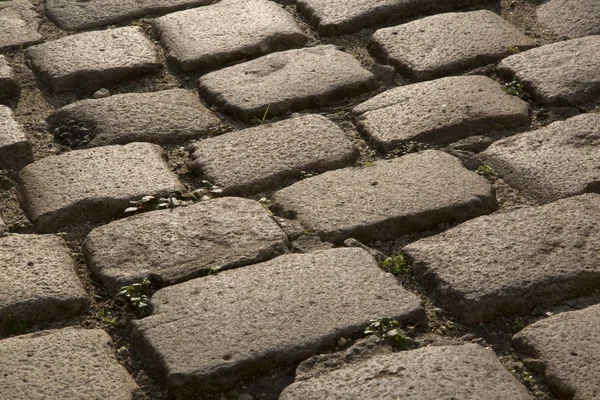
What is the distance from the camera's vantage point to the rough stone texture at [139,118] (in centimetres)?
325

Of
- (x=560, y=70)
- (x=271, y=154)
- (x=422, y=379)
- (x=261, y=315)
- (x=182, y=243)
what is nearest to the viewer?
(x=422, y=379)

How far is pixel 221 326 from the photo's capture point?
7.82 ft

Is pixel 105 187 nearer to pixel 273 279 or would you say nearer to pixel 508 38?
pixel 273 279

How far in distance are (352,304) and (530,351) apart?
1.38 ft

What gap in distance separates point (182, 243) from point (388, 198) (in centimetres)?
58

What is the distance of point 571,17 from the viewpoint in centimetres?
388

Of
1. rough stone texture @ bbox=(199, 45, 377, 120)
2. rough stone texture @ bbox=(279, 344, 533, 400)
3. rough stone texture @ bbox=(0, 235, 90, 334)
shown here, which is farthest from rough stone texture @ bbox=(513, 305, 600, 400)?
rough stone texture @ bbox=(199, 45, 377, 120)

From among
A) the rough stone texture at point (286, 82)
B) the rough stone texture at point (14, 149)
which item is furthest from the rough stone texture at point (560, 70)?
the rough stone texture at point (14, 149)

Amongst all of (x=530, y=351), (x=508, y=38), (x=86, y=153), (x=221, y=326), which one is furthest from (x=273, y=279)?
(x=508, y=38)

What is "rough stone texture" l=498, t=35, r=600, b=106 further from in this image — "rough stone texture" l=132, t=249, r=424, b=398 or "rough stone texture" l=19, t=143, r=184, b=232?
"rough stone texture" l=19, t=143, r=184, b=232

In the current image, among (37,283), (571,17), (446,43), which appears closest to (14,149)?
(37,283)

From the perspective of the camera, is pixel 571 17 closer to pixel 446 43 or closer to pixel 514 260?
pixel 446 43

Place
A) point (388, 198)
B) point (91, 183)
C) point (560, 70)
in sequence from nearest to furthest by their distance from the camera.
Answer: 1. point (388, 198)
2. point (91, 183)
3. point (560, 70)

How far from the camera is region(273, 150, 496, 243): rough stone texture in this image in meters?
2.77
